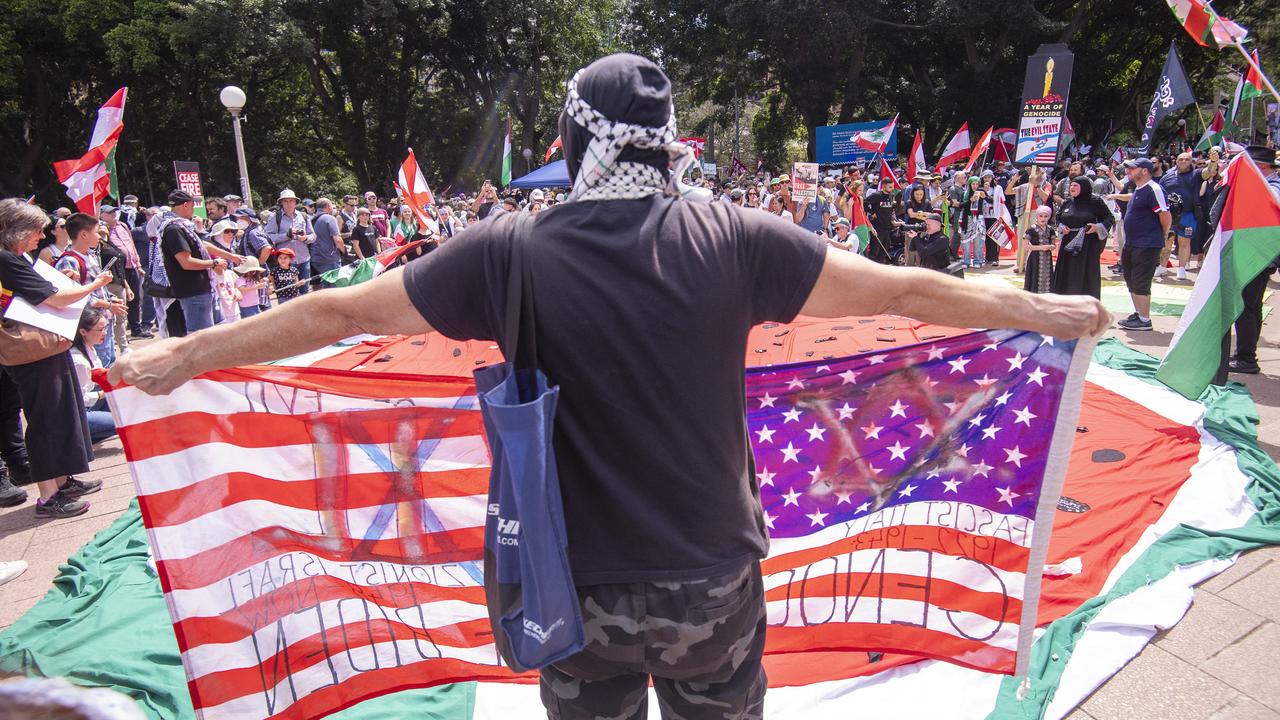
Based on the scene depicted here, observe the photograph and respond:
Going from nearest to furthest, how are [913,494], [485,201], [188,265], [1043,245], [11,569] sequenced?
[913,494], [11,569], [188,265], [1043,245], [485,201]

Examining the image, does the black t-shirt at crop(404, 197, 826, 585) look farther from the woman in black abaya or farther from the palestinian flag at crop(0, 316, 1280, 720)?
the woman in black abaya

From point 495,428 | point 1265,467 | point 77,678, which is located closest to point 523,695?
point 77,678

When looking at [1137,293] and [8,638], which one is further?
[1137,293]

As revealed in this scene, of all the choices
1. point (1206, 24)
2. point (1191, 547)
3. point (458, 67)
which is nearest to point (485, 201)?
point (1206, 24)

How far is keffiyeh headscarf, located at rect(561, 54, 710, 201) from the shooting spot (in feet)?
4.81

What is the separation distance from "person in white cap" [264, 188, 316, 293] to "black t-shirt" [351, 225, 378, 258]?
2.87 ft

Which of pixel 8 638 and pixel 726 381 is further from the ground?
pixel 726 381

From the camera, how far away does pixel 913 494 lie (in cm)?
263

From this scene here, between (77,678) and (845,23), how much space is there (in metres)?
34.0

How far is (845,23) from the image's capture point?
3198cm

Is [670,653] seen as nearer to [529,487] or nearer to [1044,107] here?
[529,487]

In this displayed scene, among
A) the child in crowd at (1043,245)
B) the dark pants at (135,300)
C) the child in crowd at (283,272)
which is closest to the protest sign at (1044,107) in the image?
the child in crowd at (1043,245)

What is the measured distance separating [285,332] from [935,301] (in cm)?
132

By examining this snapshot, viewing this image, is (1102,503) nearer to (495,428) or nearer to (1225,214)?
(1225,214)
